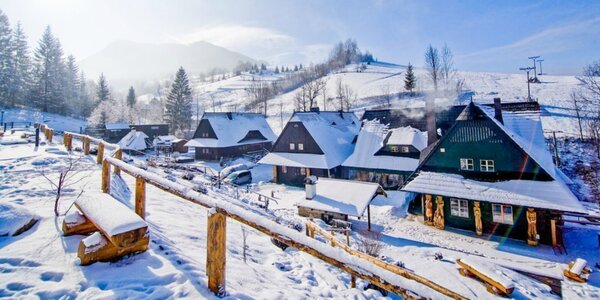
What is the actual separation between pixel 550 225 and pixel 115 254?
19539 millimetres

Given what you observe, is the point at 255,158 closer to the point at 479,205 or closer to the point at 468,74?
the point at 479,205

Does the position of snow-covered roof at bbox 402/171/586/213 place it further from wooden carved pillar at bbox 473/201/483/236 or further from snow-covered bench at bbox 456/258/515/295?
snow-covered bench at bbox 456/258/515/295

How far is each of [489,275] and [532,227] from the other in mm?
7981

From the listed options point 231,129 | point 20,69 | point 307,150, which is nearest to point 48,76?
point 20,69

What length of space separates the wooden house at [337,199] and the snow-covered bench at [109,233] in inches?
518

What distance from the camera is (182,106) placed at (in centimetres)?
6188

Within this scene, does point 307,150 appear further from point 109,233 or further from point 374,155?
point 109,233

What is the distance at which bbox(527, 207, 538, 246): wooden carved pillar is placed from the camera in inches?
584

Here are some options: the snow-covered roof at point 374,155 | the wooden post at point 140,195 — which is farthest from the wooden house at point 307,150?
the wooden post at point 140,195

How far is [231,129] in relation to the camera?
139ft

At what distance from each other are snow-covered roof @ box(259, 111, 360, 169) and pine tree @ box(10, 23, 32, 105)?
171ft

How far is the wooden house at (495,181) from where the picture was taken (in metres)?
14.9

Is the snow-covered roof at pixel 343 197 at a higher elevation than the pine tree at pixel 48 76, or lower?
lower

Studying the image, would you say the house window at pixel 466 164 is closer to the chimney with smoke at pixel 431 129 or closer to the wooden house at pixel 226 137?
the chimney with smoke at pixel 431 129
